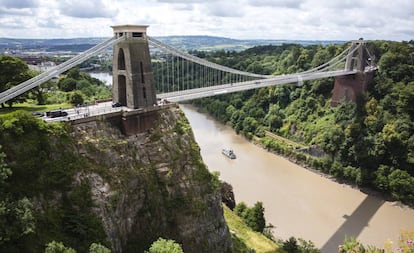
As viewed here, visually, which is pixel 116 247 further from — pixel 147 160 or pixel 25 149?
pixel 25 149

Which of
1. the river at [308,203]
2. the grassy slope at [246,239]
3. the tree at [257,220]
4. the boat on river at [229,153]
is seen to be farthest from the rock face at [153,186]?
the boat on river at [229,153]

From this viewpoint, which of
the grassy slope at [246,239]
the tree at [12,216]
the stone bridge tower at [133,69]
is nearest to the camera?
the tree at [12,216]

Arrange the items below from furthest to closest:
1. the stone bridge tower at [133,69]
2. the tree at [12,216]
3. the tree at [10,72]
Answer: the tree at [10,72], the stone bridge tower at [133,69], the tree at [12,216]

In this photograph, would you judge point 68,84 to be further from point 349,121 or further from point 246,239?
point 349,121

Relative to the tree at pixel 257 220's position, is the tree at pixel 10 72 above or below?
above

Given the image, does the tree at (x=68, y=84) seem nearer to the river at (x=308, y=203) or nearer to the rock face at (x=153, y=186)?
the rock face at (x=153, y=186)

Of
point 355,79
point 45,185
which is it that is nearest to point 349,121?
point 355,79

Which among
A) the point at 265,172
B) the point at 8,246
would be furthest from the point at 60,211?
the point at 265,172
